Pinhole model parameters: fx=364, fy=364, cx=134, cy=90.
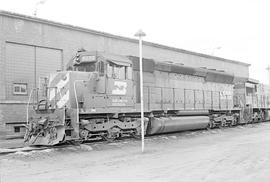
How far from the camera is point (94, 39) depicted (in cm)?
2194

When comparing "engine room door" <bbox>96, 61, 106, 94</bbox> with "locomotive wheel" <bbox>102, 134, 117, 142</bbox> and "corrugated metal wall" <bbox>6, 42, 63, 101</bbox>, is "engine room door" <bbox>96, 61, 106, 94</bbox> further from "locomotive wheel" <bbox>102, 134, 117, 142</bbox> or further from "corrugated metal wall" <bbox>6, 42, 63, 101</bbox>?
"corrugated metal wall" <bbox>6, 42, 63, 101</bbox>

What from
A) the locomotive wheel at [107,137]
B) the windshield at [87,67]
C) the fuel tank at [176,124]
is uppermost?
the windshield at [87,67]

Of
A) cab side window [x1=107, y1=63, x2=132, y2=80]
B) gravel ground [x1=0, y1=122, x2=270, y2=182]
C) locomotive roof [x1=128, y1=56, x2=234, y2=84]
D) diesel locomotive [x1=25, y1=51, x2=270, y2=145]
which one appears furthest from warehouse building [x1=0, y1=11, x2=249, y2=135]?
gravel ground [x1=0, y1=122, x2=270, y2=182]

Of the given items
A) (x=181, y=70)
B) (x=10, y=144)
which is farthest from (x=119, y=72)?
(x=181, y=70)

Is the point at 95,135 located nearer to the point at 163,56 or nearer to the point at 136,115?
the point at 136,115

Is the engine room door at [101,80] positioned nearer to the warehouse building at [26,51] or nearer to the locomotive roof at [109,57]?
the locomotive roof at [109,57]

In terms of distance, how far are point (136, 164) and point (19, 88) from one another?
11.0 meters

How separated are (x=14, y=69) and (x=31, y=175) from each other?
Answer: 11214 mm

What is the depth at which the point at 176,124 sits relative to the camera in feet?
56.4

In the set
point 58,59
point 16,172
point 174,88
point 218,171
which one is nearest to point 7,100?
point 58,59

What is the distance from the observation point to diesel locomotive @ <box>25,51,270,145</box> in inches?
477

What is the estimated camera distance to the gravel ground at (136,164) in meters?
7.55

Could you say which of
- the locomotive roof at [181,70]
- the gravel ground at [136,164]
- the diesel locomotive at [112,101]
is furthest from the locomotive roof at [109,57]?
the gravel ground at [136,164]

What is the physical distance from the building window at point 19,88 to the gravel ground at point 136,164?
7.37 metres
